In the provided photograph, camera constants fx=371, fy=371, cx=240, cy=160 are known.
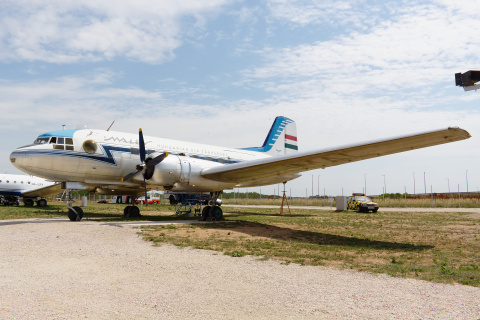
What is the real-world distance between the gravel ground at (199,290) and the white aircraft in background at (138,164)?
825 centimetres

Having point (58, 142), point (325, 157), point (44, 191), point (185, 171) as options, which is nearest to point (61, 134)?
point (58, 142)

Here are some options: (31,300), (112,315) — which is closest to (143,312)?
(112,315)

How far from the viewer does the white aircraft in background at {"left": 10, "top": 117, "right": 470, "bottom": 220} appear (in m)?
17.1

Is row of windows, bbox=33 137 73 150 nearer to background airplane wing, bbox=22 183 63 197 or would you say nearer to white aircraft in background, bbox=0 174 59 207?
background airplane wing, bbox=22 183 63 197

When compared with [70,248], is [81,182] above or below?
above

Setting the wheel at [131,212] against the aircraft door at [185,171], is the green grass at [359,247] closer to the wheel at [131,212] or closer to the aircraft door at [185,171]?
the aircraft door at [185,171]

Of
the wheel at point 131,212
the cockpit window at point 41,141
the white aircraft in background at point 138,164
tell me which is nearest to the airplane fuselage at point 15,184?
the wheel at point 131,212

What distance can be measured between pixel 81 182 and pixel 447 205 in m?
42.1

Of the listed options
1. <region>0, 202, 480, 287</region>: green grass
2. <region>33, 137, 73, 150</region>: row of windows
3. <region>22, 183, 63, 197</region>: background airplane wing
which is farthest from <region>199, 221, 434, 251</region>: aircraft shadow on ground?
<region>22, 183, 63, 197</region>: background airplane wing

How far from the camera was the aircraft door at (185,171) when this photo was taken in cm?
1847

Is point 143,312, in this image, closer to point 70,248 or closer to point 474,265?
point 70,248

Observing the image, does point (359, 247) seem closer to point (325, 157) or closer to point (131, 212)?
point (325, 157)

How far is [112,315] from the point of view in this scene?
503 centimetres

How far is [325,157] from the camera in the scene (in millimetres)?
16250
